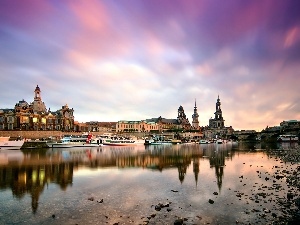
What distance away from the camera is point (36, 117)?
155 meters

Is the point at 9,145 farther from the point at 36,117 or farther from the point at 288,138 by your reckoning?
the point at 288,138

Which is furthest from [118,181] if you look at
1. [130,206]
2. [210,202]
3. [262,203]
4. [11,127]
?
[11,127]

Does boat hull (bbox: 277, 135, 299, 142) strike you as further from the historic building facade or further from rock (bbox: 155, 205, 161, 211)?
rock (bbox: 155, 205, 161, 211)

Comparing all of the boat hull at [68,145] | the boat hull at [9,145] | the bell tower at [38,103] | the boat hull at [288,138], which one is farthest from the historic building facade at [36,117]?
the boat hull at [288,138]

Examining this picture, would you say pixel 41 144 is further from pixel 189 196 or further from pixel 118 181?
pixel 189 196

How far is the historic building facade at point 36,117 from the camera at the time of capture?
144000 mm

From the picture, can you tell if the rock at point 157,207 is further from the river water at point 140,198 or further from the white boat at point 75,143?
the white boat at point 75,143

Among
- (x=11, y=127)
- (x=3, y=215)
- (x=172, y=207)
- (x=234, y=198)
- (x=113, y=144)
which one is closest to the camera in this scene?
(x=3, y=215)

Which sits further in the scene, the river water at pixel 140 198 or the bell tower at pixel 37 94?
the bell tower at pixel 37 94

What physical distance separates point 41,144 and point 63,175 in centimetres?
7729

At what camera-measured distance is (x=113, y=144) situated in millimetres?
122750

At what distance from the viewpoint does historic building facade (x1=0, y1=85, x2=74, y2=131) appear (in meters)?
144

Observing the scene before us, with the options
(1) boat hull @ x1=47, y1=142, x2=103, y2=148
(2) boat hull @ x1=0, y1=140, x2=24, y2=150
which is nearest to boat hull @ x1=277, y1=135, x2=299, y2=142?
(1) boat hull @ x1=47, y1=142, x2=103, y2=148

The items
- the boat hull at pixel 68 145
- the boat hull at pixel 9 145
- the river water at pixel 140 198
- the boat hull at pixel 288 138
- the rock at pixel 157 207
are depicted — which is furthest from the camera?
the boat hull at pixel 288 138
